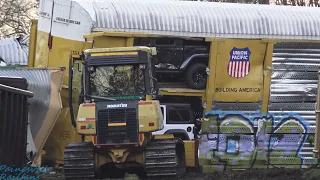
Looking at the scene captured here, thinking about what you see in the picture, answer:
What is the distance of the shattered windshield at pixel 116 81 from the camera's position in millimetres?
13945

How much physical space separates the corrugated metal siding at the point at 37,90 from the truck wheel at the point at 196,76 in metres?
3.77

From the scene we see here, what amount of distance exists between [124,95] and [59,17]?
15.8 feet

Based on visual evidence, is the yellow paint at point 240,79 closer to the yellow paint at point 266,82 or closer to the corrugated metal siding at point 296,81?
the yellow paint at point 266,82

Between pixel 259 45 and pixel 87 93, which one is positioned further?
pixel 259 45

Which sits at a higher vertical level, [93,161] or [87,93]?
[87,93]

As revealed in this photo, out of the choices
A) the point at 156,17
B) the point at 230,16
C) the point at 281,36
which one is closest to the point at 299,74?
the point at 281,36

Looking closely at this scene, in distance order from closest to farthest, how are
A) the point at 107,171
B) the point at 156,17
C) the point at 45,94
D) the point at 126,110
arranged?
the point at 126,110 < the point at 107,171 < the point at 45,94 < the point at 156,17

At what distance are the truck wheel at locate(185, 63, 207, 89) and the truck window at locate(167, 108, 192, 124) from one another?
71 centimetres

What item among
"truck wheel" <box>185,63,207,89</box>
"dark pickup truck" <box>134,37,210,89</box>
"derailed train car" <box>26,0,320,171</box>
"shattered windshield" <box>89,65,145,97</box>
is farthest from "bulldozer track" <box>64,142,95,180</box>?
"truck wheel" <box>185,63,207,89</box>

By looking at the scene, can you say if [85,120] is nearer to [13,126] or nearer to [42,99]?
[13,126]

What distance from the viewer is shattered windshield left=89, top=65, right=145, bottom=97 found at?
549 inches

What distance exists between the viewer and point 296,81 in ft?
61.1

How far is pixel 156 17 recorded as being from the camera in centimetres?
1767

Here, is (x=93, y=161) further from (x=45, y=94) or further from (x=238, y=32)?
(x=238, y=32)
